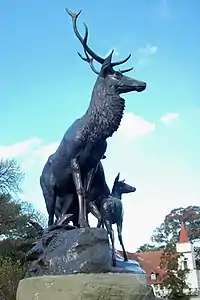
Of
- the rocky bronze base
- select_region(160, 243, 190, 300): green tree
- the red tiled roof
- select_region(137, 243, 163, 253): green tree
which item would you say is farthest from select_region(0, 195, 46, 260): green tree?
select_region(137, 243, 163, 253): green tree

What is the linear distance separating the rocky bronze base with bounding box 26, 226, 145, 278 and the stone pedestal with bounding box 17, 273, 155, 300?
0.31 meters

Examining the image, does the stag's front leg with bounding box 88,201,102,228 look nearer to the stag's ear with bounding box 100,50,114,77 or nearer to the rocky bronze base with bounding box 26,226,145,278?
the rocky bronze base with bounding box 26,226,145,278

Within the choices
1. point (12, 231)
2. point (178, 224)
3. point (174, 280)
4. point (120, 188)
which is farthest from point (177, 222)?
point (120, 188)

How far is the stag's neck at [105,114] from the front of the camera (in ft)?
19.7

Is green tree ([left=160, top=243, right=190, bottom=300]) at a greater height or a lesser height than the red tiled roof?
lesser

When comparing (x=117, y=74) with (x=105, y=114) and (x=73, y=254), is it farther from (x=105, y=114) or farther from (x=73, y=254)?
(x=73, y=254)

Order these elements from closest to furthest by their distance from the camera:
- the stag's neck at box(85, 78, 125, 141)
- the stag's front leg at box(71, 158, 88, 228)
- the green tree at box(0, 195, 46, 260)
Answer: the stag's front leg at box(71, 158, 88, 228) < the stag's neck at box(85, 78, 125, 141) < the green tree at box(0, 195, 46, 260)

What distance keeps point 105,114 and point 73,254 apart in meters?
1.81

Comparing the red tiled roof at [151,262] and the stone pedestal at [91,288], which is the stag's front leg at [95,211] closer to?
the stone pedestal at [91,288]

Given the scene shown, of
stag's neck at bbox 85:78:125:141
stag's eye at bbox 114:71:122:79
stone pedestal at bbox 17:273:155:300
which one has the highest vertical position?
stag's eye at bbox 114:71:122:79

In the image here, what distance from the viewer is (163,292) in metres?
33.9

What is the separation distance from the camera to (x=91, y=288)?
4.76 m

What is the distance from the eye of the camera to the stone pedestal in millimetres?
4754

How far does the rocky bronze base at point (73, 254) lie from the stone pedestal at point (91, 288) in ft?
1.00
